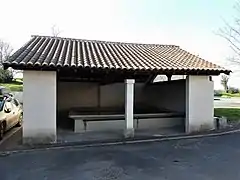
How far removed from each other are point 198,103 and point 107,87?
7198 mm

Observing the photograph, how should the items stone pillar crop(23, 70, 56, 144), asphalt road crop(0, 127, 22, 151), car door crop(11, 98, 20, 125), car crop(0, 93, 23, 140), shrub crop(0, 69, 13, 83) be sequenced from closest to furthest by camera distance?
1. asphalt road crop(0, 127, 22, 151)
2. stone pillar crop(23, 70, 56, 144)
3. car crop(0, 93, 23, 140)
4. car door crop(11, 98, 20, 125)
5. shrub crop(0, 69, 13, 83)

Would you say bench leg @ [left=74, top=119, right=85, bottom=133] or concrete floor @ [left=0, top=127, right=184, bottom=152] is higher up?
bench leg @ [left=74, top=119, right=85, bottom=133]

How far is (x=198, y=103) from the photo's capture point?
12.7 metres

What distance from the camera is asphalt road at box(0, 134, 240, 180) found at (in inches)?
269

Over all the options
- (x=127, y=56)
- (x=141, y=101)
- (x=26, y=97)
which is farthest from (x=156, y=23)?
(x=26, y=97)

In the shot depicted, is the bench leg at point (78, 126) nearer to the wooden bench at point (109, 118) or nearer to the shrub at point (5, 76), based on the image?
the wooden bench at point (109, 118)

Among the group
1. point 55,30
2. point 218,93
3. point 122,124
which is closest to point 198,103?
point 122,124

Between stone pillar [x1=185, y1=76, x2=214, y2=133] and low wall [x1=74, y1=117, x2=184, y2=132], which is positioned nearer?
stone pillar [x1=185, y1=76, x2=214, y2=133]

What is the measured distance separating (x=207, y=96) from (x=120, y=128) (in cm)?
400

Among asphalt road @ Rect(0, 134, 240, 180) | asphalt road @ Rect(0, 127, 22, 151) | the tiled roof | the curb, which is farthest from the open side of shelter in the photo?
asphalt road @ Rect(0, 134, 240, 180)

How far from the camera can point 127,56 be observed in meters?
13.3

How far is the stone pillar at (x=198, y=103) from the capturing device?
12.5 m

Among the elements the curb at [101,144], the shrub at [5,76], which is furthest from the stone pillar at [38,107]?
the shrub at [5,76]

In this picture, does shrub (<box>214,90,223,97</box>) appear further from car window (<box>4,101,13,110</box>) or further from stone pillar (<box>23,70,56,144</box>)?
stone pillar (<box>23,70,56,144</box>)
